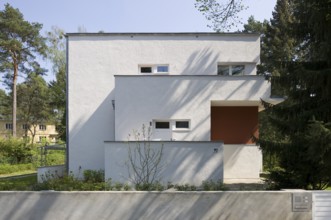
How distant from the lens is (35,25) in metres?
43.6

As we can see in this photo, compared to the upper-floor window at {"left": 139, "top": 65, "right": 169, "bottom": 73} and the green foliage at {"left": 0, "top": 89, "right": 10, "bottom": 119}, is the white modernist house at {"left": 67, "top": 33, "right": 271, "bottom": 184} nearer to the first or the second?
the upper-floor window at {"left": 139, "top": 65, "right": 169, "bottom": 73}

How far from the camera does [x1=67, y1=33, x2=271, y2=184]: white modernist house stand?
14.6 metres

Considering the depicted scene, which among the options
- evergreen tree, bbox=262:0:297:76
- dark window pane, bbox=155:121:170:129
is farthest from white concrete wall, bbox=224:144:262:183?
evergreen tree, bbox=262:0:297:76

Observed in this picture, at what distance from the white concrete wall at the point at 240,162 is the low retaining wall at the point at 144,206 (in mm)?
8036

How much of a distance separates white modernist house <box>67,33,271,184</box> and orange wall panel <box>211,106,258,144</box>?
5cm

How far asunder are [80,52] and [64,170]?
19.7 ft

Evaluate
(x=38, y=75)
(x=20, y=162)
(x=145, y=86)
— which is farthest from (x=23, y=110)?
(x=145, y=86)

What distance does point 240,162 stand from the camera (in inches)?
617

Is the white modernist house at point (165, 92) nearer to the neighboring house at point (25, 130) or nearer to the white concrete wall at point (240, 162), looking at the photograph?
the white concrete wall at point (240, 162)

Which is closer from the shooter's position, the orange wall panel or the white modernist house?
the white modernist house

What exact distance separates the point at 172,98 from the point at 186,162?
3127mm

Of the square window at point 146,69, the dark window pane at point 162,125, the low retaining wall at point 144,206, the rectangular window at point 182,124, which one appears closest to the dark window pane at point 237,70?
the square window at point 146,69

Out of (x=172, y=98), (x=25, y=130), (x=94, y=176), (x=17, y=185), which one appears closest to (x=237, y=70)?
(x=172, y=98)

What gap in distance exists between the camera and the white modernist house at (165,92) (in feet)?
47.8
